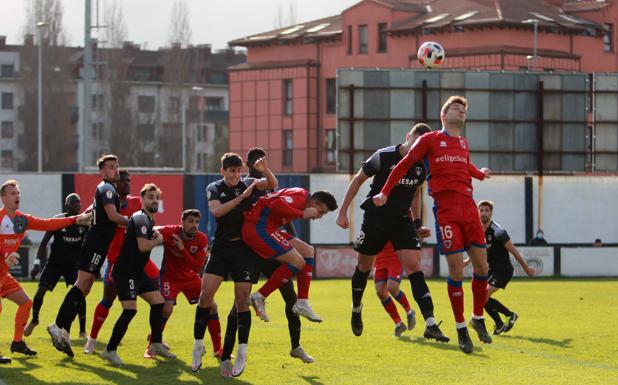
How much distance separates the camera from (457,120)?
13.1 meters

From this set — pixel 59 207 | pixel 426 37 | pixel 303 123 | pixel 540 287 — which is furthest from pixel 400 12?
pixel 540 287

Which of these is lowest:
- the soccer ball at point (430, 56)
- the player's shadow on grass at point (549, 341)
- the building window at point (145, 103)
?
the player's shadow on grass at point (549, 341)

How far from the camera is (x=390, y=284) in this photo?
690 inches

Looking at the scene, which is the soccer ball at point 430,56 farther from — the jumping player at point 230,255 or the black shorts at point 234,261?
the black shorts at point 234,261

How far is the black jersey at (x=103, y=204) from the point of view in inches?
565

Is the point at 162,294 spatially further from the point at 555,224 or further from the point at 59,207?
the point at 555,224

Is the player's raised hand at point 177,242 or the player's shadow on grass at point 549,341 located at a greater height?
the player's raised hand at point 177,242

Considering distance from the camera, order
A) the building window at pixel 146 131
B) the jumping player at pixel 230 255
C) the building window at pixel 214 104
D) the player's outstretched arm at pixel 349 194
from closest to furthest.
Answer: the jumping player at pixel 230 255 → the player's outstretched arm at pixel 349 194 → the building window at pixel 146 131 → the building window at pixel 214 104

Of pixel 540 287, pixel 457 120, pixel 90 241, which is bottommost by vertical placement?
pixel 540 287

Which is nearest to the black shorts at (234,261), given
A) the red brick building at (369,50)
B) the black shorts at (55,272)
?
the black shorts at (55,272)

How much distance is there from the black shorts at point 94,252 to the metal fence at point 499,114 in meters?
23.8

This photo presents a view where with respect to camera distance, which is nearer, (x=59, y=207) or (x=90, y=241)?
(x=90, y=241)

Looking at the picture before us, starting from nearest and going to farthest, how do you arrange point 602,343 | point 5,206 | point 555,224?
point 5,206 → point 602,343 → point 555,224

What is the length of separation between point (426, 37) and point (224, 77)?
48981mm
